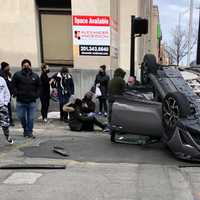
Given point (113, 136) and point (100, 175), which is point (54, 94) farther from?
point (100, 175)

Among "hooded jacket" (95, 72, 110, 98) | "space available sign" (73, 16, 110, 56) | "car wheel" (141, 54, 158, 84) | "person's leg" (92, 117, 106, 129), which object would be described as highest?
"space available sign" (73, 16, 110, 56)

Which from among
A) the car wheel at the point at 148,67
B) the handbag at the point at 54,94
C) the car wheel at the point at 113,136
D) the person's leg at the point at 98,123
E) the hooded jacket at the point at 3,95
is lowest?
the person's leg at the point at 98,123

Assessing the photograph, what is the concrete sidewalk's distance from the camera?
184 inches

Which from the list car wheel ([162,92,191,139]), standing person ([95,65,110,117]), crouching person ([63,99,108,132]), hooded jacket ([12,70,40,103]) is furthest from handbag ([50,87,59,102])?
car wheel ([162,92,191,139])

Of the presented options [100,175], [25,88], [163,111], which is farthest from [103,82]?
[100,175]

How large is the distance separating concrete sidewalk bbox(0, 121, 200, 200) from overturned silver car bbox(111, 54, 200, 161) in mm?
347

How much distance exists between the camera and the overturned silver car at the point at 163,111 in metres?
5.92

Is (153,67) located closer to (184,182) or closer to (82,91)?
(184,182)

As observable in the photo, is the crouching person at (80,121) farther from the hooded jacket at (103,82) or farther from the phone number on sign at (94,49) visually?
the phone number on sign at (94,49)

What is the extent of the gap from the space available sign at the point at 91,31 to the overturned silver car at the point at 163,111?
4.90 metres

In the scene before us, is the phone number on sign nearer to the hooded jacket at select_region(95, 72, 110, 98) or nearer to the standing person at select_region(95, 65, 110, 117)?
the standing person at select_region(95, 65, 110, 117)

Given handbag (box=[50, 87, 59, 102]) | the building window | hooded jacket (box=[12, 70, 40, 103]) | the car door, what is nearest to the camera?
the car door

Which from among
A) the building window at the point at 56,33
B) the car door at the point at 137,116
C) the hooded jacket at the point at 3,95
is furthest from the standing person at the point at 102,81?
the hooded jacket at the point at 3,95

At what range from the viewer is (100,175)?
5434 mm
